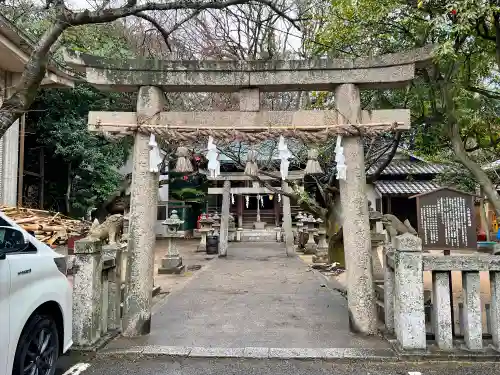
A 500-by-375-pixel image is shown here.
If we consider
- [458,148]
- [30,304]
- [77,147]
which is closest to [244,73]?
[30,304]

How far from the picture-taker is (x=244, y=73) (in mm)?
5262

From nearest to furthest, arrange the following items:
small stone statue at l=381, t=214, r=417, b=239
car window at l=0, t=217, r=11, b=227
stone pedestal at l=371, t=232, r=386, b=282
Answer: car window at l=0, t=217, r=11, b=227
small stone statue at l=381, t=214, r=417, b=239
stone pedestal at l=371, t=232, r=386, b=282

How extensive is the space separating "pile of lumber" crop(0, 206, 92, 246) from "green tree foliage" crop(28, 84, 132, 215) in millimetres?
2782

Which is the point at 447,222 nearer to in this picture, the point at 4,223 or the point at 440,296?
the point at 440,296

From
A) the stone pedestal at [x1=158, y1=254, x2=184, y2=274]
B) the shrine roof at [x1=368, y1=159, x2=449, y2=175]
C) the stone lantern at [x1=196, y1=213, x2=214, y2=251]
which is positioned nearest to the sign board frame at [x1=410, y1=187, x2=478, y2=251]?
the stone pedestal at [x1=158, y1=254, x2=184, y2=274]

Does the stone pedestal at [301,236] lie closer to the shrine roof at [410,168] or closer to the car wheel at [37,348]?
the shrine roof at [410,168]

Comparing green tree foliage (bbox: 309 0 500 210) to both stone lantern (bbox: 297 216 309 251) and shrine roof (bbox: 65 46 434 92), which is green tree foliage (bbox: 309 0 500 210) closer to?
shrine roof (bbox: 65 46 434 92)

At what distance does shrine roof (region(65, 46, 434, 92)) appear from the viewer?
5.18 metres

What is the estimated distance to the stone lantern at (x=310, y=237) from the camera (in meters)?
16.8

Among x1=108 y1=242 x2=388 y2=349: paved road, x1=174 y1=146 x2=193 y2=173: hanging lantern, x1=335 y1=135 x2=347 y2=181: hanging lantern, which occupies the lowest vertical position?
x1=108 y1=242 x2=388 y2=349: paved road

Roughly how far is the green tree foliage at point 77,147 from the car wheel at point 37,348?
1259cm

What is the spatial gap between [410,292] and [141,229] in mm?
3680

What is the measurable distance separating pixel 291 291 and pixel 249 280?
1878 millimetres

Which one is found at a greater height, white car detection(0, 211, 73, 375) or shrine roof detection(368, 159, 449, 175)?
shrine roof detection(368, 159, 449, 175)
